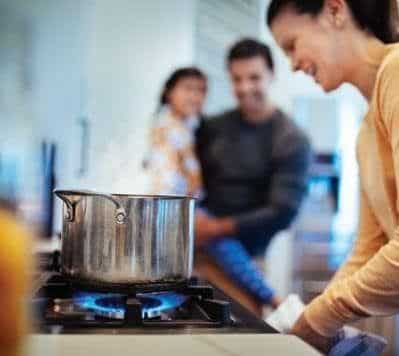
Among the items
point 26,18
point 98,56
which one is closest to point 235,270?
point 98,56

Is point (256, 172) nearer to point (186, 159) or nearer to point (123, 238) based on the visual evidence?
point (186, 159)

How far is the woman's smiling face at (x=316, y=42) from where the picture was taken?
0.97 meters

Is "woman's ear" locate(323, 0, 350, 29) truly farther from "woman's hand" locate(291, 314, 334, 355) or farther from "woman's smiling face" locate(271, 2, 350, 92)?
"woman's hand" locate(291, 314, 334, 355)

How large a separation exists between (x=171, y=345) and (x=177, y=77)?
1.59 meters

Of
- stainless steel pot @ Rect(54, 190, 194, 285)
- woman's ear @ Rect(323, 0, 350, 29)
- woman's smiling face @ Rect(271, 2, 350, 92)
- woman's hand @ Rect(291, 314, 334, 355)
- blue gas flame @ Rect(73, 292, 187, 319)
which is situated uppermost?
woman's ear @ Rect(323, 0, 350, 29)

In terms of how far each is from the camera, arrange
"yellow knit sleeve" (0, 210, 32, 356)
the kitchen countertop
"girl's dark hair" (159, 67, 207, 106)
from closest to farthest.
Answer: "yellow knit sleeve" (0, 210, 32, 356), the kitchen countertop, "girl's dark hair" (159, 67, 207, 106)

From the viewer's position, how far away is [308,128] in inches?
79.4

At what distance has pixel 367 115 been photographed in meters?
0.95

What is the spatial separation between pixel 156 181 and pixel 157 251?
1.29 m

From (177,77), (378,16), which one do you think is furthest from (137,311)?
(177,77)

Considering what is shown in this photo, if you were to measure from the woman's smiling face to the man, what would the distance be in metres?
0.97

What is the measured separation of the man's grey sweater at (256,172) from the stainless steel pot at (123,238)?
1247 mm

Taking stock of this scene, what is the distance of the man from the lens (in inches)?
78.2

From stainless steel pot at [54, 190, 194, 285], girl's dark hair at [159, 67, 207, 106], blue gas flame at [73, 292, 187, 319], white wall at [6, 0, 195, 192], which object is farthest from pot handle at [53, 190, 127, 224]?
girl's dark hair at [159, 67, 207, 106]
